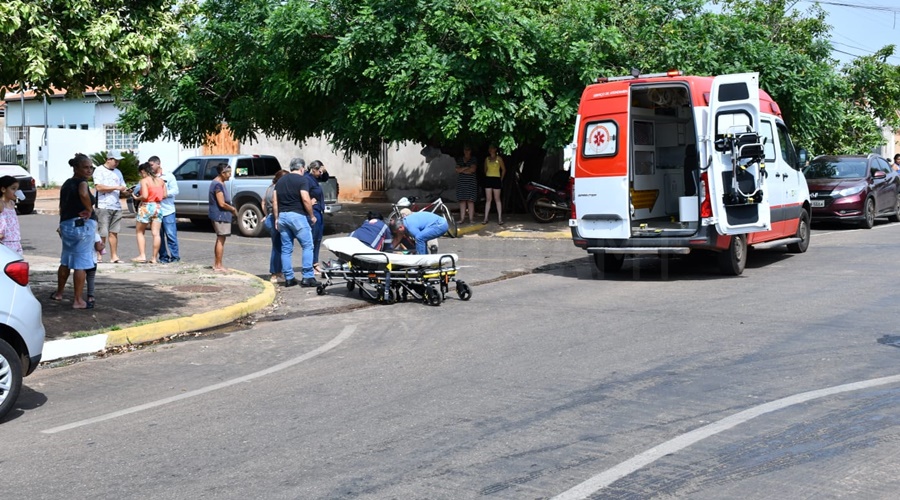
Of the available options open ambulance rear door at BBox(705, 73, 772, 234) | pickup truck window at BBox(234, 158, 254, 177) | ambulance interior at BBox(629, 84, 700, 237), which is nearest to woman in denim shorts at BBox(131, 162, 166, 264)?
pickup truck window at BBox(234, 158, 254, 177)

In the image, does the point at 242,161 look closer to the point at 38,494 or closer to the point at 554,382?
the point at 554,382

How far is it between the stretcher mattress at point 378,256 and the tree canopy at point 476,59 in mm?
7033

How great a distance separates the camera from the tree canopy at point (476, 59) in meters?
19.4

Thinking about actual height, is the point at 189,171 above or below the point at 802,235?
above

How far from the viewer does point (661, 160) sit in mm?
16328

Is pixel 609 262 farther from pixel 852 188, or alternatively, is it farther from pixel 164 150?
pixel 164 150

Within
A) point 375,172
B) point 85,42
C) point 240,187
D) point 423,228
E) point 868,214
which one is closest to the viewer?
point 85,42

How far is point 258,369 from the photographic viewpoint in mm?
8656

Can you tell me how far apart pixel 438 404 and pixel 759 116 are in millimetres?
8419

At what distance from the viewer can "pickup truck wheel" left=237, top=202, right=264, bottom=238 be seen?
862 inches

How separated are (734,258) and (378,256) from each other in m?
5.19

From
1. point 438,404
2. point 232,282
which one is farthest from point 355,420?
point 232,282

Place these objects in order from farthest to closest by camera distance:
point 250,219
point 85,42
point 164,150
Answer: point 164,150, point 250,219, point 85,42

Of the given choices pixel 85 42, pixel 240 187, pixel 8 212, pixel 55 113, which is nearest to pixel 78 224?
pixel 8 212
